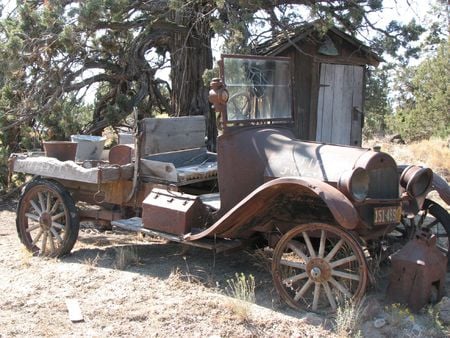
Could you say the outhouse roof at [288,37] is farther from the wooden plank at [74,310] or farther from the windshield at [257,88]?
the wooden plank at [74,310]

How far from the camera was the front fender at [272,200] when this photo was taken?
13.6ft

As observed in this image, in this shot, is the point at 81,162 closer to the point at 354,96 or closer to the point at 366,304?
the point at 366,304

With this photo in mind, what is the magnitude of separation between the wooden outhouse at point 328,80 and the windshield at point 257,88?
2.91m

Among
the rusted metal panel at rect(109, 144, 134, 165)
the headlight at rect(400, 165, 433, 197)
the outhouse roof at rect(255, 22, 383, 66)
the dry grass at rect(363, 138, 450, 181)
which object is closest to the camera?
the headlight at rect(400, 165, 433, 197)

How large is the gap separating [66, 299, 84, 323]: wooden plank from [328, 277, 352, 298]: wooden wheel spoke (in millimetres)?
1942

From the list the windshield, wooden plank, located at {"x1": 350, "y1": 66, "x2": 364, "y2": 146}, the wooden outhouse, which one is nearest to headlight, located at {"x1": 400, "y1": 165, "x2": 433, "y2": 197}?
the windshield

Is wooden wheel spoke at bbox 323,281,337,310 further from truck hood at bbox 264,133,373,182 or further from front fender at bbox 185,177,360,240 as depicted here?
truck hood at bbox 264,133,373,182

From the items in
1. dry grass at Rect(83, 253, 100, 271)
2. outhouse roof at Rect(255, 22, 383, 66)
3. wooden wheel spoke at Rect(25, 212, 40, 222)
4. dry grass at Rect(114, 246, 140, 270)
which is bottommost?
dry grass at Rect(83, 253, 100, 271)

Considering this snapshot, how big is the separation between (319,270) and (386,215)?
69 cm

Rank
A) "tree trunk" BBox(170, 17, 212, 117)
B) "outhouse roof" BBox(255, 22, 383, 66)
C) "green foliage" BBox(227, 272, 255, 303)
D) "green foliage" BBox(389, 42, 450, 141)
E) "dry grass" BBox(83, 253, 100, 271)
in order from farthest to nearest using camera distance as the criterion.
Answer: "green foliage" BBox(389, 42, 450, 141), "tree trunk" BBox(170, 17, 212, 117), "outhouse roof" BBox(255, 22, 383, 66), "dry grass" BBox(83, 253, 100, 271), "green foliage" BBox(227, 272, 255, 303)

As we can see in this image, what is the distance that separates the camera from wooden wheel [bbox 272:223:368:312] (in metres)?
4.35

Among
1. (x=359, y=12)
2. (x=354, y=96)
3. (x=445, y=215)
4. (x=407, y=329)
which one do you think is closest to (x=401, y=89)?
(x=354, y=96)

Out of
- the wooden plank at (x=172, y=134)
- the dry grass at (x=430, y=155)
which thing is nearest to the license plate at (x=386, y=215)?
the wooden plank at (x=172, y=134)

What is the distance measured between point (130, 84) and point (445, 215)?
6.73 m
